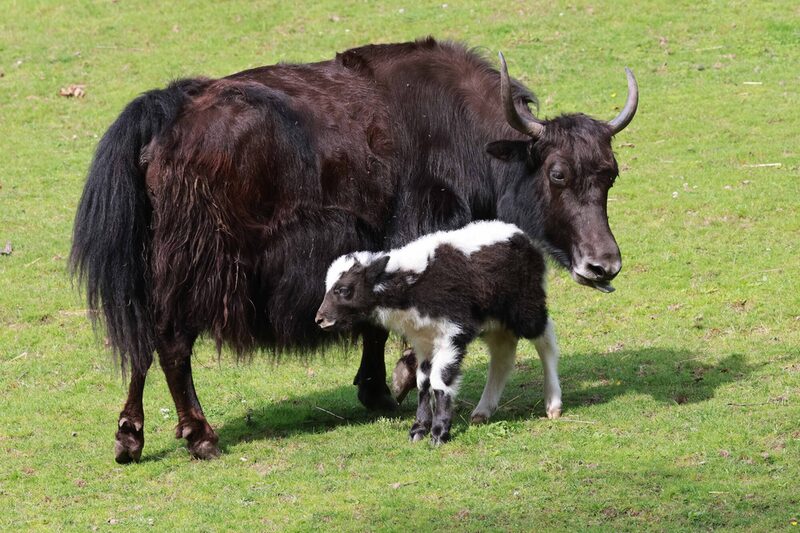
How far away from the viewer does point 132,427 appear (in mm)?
7727

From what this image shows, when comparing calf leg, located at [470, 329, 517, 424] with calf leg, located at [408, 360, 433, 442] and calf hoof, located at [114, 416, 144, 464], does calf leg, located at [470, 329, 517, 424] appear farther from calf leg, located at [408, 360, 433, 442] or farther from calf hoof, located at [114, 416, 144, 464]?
calf hoof, located at [114, 416, 144, 464]

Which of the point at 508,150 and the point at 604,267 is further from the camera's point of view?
the point at 508,150

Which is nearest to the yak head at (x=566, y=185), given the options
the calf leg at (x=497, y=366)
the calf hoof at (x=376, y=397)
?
the calf leg at (x=497, y=366)

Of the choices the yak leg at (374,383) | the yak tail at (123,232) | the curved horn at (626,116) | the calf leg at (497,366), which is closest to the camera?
the yak tail at (123,232)

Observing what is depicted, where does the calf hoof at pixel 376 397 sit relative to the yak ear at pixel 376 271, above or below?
below

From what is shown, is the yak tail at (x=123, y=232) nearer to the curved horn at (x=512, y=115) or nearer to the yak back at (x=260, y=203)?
the yak back at (x=260, y=203)

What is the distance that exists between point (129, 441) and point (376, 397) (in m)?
1.79

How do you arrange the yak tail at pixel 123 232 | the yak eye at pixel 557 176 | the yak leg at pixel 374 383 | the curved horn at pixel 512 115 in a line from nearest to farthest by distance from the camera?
the yak tail at pixel 123 232
the curved horn at pixel 512 115
the yak eye at pixel 557 176
the yak leg at pixel 374 383

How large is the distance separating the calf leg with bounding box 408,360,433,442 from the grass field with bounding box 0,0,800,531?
119mm

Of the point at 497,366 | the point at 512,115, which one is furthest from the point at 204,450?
the point at 512,115

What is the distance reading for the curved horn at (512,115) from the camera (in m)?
7.61

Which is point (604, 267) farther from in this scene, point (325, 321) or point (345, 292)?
point (325, 321)

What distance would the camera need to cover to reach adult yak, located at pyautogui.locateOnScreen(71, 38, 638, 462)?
7.51 metres

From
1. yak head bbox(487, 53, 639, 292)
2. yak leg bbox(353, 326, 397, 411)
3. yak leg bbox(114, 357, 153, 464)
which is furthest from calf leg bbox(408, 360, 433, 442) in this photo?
yak leg bbox(114, 357, 153, 464)
